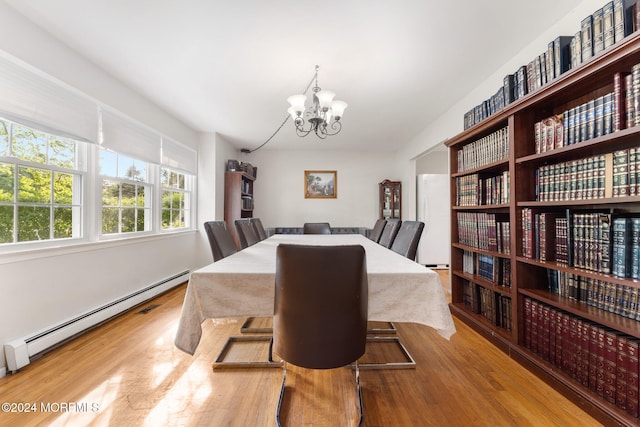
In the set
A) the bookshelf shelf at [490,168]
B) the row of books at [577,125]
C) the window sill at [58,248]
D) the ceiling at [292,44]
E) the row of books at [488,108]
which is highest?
the ceiling at [292,44]

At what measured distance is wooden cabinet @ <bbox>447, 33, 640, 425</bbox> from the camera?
46.3 inches

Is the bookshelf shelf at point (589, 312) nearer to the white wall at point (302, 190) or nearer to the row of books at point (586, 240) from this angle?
the row of books at point (586, 240)

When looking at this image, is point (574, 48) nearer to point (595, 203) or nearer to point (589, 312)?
point (595, 203)

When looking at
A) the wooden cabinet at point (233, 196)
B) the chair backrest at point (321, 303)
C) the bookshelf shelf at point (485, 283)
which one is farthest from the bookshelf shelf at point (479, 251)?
the wooden cabinet at point (233, 196)

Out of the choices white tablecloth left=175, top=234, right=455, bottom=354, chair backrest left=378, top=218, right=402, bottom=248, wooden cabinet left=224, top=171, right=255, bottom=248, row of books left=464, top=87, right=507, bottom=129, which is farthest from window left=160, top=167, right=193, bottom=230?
row of books left=464, top=87, right=507, bottom=129

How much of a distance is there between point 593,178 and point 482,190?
0.84m

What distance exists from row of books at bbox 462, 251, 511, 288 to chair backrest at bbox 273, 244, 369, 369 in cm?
152

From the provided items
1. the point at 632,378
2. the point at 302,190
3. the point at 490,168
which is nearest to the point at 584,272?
the point at 632,378

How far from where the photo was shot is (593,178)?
132 centimetres

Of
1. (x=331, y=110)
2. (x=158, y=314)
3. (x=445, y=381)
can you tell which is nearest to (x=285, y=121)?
(x=331, y=110)

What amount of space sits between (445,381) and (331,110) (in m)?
2.20

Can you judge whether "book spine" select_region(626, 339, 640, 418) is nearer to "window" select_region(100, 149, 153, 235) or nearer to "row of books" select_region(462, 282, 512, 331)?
"row of books" select_region(462, 282, 512, 331)

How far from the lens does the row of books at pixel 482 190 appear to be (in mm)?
1898

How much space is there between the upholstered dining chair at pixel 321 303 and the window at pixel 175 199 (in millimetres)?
3199
